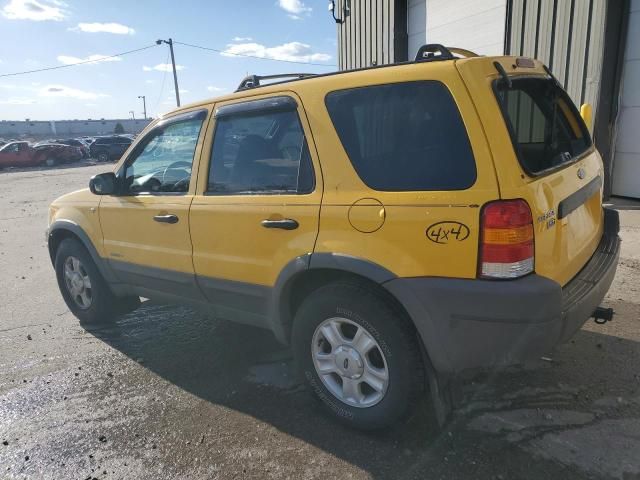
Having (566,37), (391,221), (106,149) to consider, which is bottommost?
(106,149)

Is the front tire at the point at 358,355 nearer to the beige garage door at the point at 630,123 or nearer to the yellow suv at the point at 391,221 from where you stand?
the yellow suv at the point at 391,221

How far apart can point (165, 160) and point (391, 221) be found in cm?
202

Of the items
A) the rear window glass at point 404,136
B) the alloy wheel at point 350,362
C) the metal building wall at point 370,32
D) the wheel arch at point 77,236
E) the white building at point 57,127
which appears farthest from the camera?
the white building at point 57,127

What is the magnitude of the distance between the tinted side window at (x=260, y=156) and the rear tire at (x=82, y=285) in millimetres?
1798

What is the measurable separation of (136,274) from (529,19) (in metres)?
7.36

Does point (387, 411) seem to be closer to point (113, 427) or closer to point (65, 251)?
point (113, 427)

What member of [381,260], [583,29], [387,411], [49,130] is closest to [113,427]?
[387,411]

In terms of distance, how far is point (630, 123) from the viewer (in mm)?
7316

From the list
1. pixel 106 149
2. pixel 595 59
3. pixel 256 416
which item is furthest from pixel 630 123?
pixel 106 149

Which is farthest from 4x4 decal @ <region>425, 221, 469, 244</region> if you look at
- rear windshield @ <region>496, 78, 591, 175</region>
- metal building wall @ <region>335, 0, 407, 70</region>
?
metal building wall @ <region>335, 0, 407, 70</region>

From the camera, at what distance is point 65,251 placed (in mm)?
4594

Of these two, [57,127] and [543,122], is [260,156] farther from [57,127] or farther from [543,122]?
[57,127]

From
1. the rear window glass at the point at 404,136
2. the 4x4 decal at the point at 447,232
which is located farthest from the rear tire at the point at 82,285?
the 4x4 decal at the point at 447,232

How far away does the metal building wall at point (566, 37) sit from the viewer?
7.25m
